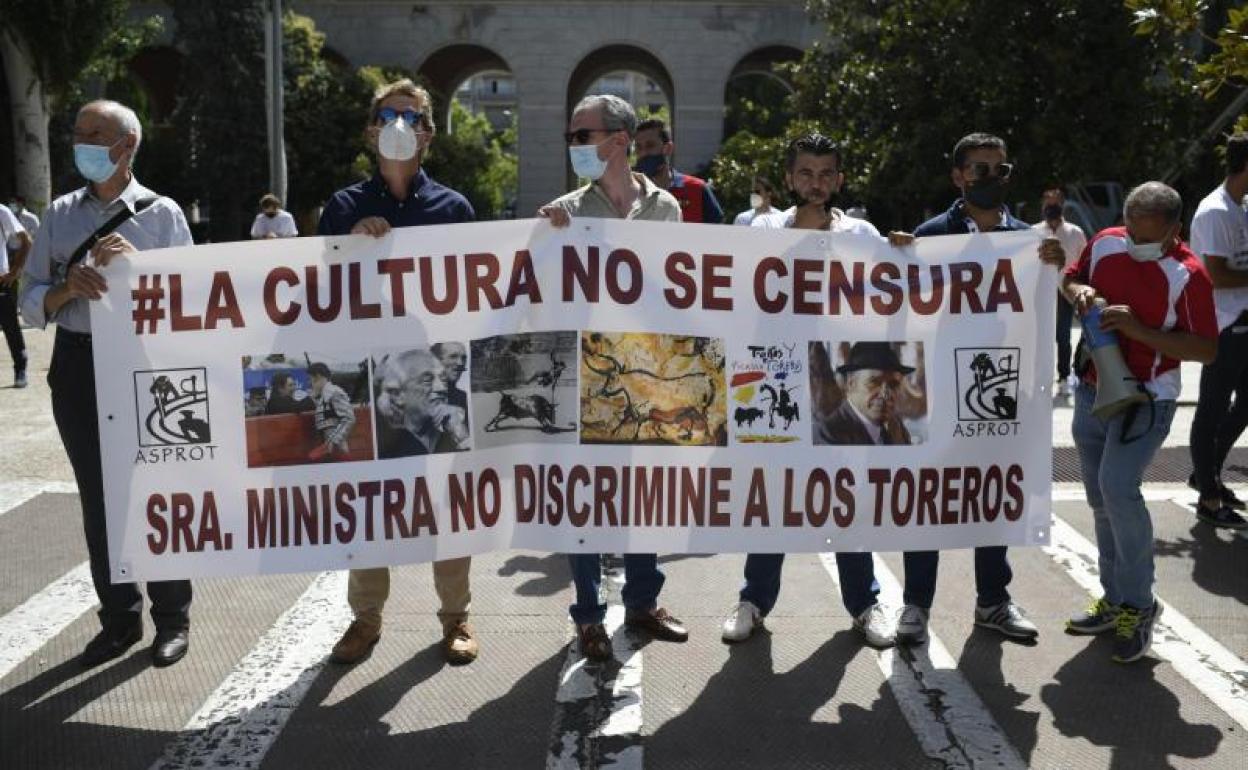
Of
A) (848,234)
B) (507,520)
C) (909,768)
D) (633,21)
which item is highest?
(633,21)

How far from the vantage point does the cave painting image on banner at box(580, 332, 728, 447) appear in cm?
483

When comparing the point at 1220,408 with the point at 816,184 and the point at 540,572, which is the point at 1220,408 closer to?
the point at 816,184

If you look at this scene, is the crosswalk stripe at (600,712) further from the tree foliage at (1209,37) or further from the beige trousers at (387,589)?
the tree foliage at (1209,37)

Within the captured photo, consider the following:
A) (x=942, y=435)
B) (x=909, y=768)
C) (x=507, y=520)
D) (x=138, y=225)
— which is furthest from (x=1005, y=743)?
(x=138, y=225)

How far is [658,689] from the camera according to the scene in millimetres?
4902

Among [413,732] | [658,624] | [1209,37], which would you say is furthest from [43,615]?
[1209,37]

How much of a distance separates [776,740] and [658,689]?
0.61 m

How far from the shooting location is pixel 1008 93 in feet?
68.7

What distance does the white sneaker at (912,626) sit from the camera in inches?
211

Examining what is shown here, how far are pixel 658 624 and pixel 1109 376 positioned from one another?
6.82ft

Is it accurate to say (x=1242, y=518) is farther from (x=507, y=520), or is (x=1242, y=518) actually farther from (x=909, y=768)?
(x=507, y=520)

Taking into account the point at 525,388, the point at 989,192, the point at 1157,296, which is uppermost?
the point at 989,192

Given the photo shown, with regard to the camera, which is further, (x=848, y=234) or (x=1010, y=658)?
(x=1010, y=658)

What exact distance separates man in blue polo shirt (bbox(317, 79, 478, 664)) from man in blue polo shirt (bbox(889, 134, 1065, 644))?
71.7 inches
